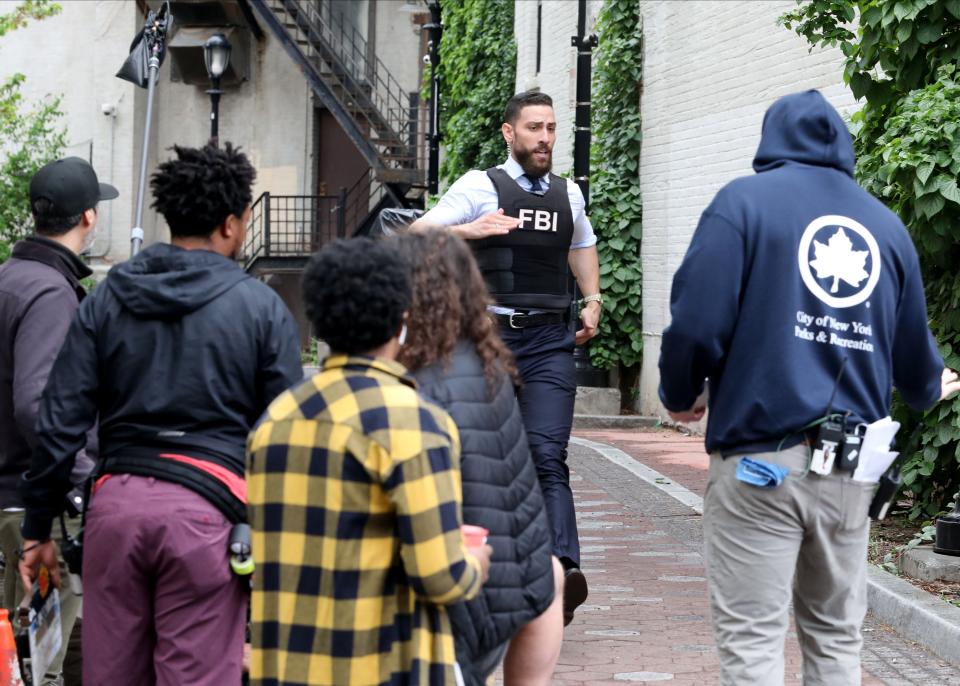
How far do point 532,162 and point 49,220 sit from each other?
7.90 feet

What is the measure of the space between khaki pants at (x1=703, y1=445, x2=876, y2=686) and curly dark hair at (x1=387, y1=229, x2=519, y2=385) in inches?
32.9

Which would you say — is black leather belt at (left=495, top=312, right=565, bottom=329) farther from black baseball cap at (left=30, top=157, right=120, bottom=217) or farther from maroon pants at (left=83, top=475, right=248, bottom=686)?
maroon pants at (left=83, top=475, right=248, bottom=686)

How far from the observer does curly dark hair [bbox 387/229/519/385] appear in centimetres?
346

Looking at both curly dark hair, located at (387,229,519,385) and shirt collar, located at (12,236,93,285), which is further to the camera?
shirt collar, located at (12,236,93,285)

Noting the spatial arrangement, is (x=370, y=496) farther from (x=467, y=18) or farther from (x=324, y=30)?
(x=324, y=30)

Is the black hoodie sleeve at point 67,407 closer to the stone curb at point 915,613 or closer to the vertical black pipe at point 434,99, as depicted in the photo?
the stone curb at point 915,613

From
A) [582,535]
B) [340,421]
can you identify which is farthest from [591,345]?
[340,421]

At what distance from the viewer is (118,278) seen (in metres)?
3.98

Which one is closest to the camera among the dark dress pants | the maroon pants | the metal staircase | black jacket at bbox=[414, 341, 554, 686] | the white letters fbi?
black jacket at bbox=[414, 341, 554, 686]

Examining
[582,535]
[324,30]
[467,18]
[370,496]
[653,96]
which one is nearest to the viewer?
[370,496]

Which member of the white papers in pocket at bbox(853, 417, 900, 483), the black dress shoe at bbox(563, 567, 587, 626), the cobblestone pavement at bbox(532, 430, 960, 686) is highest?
the white papers in pocket at bbox(853, 417, 900, 483)

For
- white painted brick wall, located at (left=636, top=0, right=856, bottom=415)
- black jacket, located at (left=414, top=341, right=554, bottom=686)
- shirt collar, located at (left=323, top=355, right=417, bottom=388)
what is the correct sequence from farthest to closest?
white painted brick wall, located at (left=636, top=0, right=856, bottom=415) → black jacket, located at (left=414, top=341, right=554, bottom=686) → shirt collar, located at (left=323, top=355, right=417, bottom=388)

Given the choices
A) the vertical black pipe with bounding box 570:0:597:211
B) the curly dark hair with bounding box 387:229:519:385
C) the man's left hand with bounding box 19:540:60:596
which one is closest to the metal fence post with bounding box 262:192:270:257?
the vertical black pipe with bounding box 570:0:597:211

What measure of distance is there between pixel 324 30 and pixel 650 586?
23.9m
